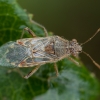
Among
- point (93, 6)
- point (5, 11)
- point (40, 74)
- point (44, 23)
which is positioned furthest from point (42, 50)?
point (93, 6)

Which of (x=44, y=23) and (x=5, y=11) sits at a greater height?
(x=5, y=11)

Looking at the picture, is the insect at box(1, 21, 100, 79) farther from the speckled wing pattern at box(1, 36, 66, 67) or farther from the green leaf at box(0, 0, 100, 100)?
the green leaf at box(0, 0, 100, 100)

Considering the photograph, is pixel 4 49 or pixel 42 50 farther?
pixel 42 50

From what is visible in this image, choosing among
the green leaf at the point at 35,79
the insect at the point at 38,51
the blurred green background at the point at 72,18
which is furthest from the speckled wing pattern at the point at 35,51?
the blurred green background at the point at 72,18

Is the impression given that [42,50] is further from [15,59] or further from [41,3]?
[41,3]

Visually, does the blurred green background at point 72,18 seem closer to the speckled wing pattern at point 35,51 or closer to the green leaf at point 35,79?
the speckled wing pattern at point 35,51

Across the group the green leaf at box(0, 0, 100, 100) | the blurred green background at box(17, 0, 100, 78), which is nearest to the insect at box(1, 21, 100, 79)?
the green leaf at box(0, 0, 100, 100)
